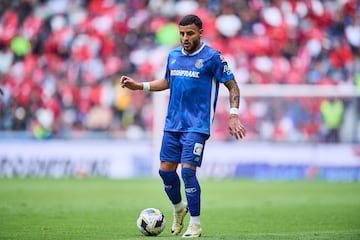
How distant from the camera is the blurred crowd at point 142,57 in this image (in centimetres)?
2323

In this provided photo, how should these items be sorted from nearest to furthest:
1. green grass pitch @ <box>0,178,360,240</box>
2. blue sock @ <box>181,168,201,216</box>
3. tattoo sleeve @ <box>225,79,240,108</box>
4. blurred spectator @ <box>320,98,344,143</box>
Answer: blue sock @ <box>181,168,201,216</box>
tattoo sleeve @ <box>225,79,240,108</box>
green grass pitch @ <box>0,178,360,240</box>
blurred spectator @ <box>320,98,344,143</box>

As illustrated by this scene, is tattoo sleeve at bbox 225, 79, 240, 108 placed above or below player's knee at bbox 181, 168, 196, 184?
above

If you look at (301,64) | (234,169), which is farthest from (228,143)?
(301,64)

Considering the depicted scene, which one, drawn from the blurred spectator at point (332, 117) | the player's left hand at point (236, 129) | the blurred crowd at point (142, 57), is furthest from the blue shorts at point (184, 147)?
the blurred spectator at point (332, 117)

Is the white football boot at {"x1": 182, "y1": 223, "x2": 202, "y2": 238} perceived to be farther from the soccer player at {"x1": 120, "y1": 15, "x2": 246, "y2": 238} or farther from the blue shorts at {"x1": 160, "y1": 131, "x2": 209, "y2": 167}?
the blue shorts at {"x1": 160, "y1": 131, "x2": 209, "y2": 167}

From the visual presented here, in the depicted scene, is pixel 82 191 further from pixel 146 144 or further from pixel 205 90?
pixel 205 90

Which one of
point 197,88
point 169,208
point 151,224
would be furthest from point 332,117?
point 151,224

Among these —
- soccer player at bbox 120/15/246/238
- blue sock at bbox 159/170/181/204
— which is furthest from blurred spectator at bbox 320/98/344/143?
soccer player at bbox 120/15/246/238

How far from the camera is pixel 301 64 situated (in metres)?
25.5

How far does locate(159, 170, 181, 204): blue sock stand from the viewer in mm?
9680

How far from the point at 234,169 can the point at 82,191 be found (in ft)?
20.5

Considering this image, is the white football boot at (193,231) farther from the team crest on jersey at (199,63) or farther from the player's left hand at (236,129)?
the team crest on jersey at (199,63)

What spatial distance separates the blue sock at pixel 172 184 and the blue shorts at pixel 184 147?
188mm

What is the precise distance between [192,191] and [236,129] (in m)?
0.90
